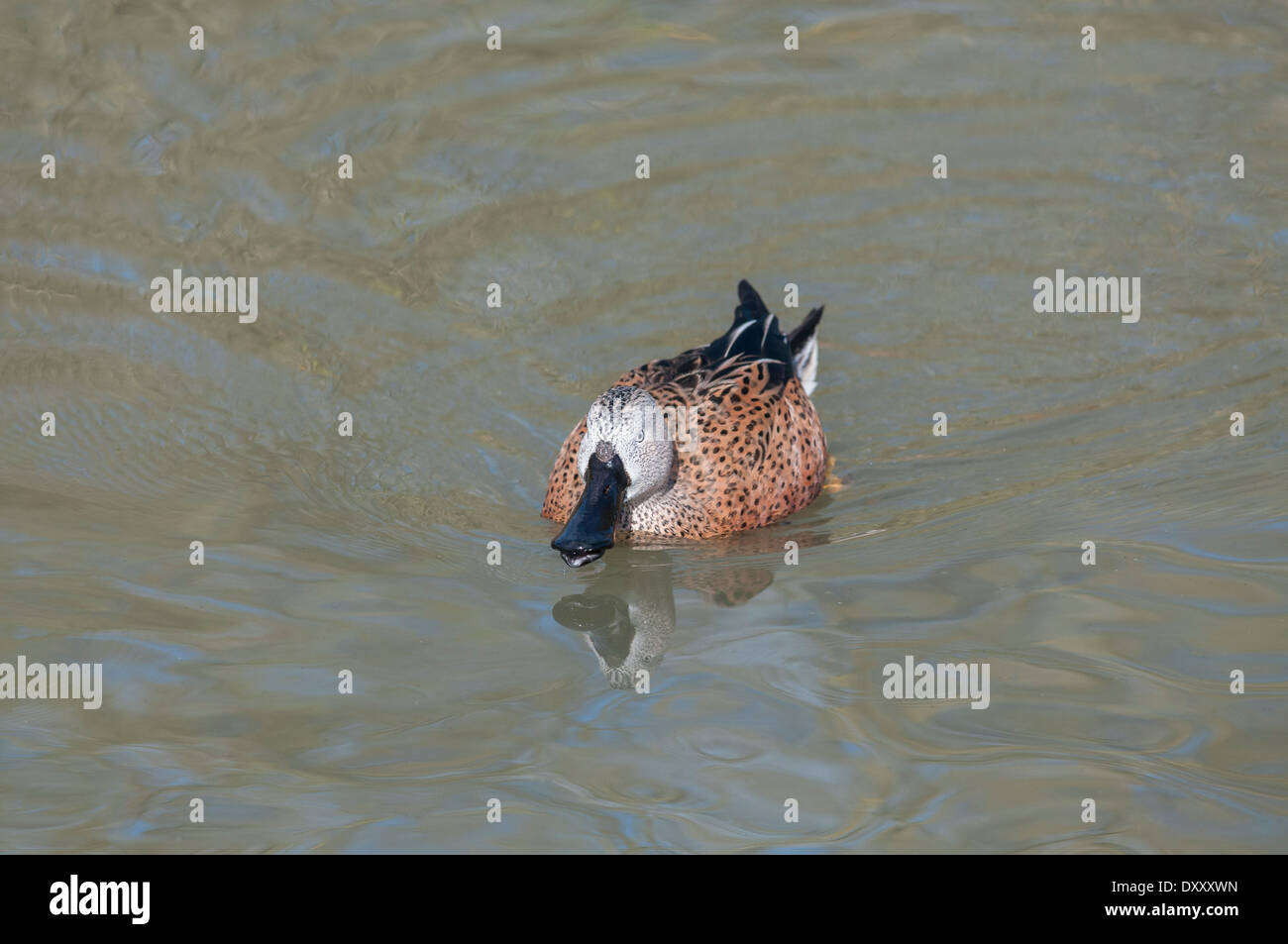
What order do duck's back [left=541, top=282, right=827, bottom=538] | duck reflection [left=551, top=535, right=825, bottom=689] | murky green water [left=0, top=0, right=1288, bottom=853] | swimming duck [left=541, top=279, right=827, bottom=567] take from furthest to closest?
duck's back [left=541, top=282, right=827, bottom=538] < swimming duck [left=541, top=279, right=827, bottom=567] < duck reflection [left=551, top=535, right=825, bottom=689] < murky green water [left=0, top=0, right=1288, bottom=853]

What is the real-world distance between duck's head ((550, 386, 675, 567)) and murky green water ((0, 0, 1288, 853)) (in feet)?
1.38

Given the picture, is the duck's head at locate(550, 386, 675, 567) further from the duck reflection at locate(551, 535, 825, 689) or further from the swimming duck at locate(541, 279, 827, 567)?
the duck reflection at locate(551, 535, 825, 689)

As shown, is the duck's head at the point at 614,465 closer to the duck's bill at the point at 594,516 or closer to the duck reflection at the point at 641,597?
the duck's bill at the point at 594,516

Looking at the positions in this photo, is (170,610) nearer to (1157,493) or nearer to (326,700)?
(326,700)

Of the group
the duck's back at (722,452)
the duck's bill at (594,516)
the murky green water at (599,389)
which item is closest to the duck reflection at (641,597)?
the murky green water at (599,389)

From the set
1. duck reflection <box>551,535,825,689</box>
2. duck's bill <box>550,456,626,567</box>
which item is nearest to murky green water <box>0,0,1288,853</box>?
duck reflection <box>551,535,825,689</box>

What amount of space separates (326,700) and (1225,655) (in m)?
3.98

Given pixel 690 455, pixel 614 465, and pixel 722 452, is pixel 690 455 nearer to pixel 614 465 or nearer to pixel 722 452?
pixel 722 452

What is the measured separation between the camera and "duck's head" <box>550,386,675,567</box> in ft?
25.7

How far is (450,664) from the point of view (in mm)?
7508

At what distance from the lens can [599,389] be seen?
1042 cm

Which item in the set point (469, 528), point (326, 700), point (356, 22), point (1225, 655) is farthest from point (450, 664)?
point (356, 22)

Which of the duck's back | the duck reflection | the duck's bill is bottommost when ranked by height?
the duck reflection

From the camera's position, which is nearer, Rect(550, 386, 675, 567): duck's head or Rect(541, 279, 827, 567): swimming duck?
Rect(550, 386, 675, 567): duck's head
